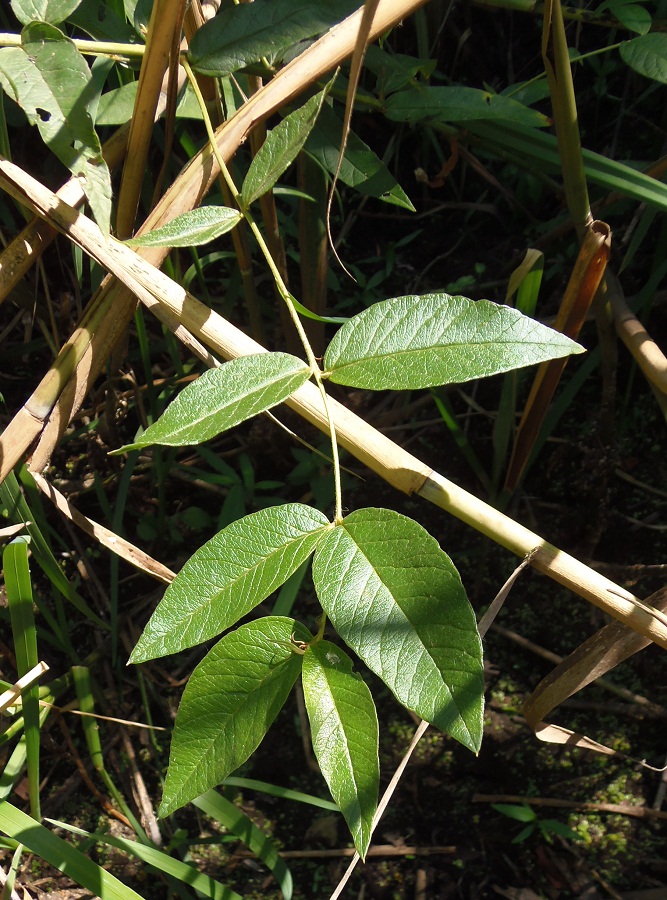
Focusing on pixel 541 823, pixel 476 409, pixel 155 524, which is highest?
pixel 476 409

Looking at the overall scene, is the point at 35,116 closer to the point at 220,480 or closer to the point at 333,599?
the point at 333,599

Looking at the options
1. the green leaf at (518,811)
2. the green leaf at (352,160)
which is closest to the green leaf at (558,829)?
the green leaf at (518,811)

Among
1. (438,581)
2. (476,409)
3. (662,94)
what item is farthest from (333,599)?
(662,94)

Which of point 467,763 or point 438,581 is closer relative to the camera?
point 438,581

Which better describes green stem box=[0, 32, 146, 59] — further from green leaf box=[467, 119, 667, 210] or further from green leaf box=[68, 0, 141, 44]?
green leaf box=[467, 119, 667, 210]

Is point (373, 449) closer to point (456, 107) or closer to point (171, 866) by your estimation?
point (456, 107)

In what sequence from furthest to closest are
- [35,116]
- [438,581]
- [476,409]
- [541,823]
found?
[476,409], [541,823], [35,116], [438,581]
